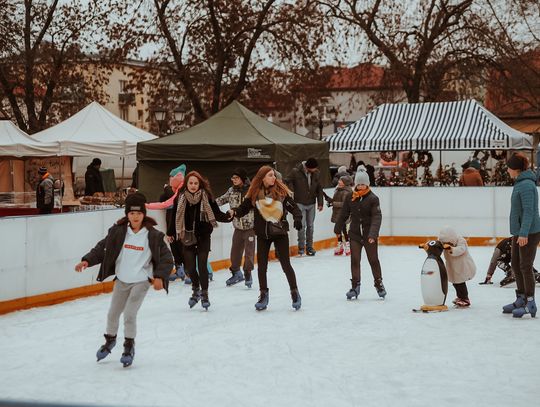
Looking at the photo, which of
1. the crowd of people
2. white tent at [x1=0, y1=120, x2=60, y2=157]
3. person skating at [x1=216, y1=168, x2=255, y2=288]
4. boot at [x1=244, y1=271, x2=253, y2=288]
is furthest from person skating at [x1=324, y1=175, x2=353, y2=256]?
white tent at [x1=0, y1=120, x2=60, y2=157]

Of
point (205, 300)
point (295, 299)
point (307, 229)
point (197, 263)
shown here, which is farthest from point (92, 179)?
point (295, 299)

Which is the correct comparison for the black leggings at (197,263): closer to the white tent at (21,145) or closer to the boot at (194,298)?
the boot at (194,298)

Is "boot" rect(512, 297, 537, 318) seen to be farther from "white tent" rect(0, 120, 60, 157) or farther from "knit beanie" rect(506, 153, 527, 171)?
"white tent" rect(0, 120, 60, 157)

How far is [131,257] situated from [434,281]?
13.3ft

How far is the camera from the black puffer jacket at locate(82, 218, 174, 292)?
7.22 metres

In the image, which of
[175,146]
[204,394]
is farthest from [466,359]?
[175,146]

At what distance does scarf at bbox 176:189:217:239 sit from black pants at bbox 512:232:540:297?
10.2ft

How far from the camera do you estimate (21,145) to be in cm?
2067

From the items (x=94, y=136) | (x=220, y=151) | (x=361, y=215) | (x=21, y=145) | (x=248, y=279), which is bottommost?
(x=248, y=279)

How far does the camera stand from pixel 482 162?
28656 mm

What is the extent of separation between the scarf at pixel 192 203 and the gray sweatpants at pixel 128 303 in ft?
9.71

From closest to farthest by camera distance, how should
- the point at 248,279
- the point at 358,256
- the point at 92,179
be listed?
the point at 358,256, the point at 248,279, the point at 92,179

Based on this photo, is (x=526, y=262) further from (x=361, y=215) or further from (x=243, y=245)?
(x=243, y=245)

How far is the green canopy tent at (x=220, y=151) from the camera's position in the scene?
65.8 ft
